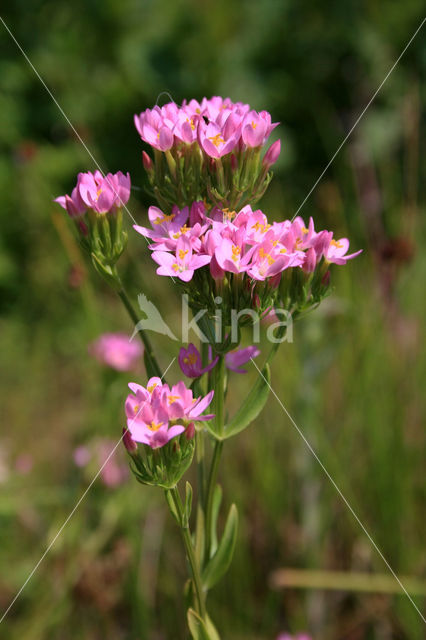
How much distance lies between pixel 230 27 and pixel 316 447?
4.17 m

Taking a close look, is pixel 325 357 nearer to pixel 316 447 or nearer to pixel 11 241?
pixel 316 447

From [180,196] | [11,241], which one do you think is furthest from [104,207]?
[11,241]

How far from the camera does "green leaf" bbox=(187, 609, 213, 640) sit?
1.20 m

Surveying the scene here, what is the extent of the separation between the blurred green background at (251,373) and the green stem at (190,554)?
915 millimetres

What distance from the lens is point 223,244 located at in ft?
3.74

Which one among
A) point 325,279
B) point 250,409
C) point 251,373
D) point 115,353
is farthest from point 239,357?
point 251,373

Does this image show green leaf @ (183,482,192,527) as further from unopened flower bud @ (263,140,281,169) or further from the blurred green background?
the blurred green background

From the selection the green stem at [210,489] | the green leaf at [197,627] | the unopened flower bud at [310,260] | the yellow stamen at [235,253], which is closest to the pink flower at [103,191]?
the yellow stamen at [235,253]

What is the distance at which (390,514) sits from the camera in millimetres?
2244

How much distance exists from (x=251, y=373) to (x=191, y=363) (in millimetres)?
1951

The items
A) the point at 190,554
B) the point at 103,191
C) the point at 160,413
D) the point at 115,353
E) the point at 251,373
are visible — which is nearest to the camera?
the point at 160,413

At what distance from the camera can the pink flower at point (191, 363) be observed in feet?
4.03

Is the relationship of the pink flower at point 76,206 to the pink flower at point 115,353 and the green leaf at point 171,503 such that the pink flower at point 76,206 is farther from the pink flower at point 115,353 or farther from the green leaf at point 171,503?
the pink flower at point 115,353

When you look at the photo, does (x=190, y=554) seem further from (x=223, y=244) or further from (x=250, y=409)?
(x=223, y=244)
